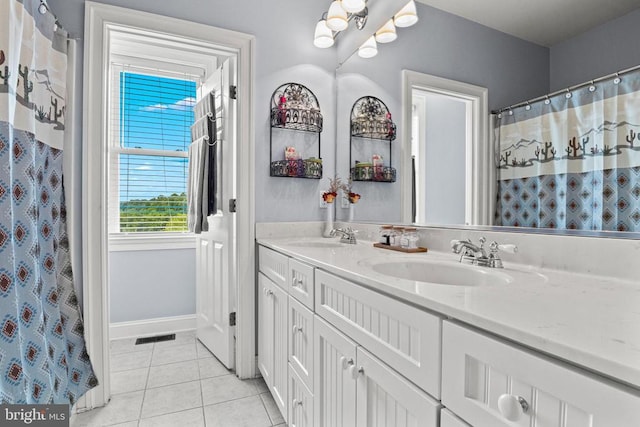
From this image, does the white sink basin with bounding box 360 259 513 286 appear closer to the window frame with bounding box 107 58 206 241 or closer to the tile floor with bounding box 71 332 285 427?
the tile floor with bounding box 71 332 285 427

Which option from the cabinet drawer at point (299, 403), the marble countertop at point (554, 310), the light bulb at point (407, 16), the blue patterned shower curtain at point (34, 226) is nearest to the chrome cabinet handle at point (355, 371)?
the marble countertop at point (554, 310)

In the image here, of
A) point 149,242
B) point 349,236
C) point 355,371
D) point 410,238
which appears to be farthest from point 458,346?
point 149,242

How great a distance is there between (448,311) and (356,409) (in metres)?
0.50

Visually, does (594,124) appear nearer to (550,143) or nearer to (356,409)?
(550,143)

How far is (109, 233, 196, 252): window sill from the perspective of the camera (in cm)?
268

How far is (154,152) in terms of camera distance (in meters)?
2.84

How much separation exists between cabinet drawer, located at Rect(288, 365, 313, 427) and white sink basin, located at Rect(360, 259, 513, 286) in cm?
54

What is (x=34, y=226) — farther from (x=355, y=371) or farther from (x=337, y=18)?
(x=337, y=18)

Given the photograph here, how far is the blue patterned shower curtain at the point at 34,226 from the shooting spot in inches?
46.3

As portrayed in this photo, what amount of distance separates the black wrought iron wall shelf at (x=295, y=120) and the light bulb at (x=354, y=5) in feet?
1.70

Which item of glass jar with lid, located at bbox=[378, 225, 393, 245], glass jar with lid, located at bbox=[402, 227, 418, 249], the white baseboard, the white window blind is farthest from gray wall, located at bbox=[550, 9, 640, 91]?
the white baseboard

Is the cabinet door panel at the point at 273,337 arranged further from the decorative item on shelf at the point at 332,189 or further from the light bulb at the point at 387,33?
the light bulb at the point at 387,33

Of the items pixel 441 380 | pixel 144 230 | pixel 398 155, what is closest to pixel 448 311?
pixel 441 380

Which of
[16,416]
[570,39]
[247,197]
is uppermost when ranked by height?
[570,39]
